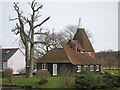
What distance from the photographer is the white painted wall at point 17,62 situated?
47987 millimetres

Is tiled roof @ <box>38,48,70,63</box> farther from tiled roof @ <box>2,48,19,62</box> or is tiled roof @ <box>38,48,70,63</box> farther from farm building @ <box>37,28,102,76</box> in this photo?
tiled roof @ <box>2,48,19,62</box>

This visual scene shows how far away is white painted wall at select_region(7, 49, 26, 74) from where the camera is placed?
4799 centimetres

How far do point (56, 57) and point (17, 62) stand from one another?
614 inches

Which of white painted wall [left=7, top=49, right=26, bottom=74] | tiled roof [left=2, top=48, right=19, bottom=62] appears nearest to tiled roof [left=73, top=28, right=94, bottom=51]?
white painted wall [left=7, top=49, right=26, bottom=74]

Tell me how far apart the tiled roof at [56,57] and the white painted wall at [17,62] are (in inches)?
515

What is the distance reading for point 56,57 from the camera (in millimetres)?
36531

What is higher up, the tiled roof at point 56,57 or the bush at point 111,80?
the tiled roof at point 56,57

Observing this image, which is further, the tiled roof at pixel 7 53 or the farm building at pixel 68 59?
the tiled roof at pixel 7 53

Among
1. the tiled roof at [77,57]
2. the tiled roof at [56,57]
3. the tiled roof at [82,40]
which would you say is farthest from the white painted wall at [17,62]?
the tiled roof at [77,57]

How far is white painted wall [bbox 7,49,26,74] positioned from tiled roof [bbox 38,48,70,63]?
1307 cm

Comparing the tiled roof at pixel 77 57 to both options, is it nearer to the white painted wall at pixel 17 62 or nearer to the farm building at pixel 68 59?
the farm building at pixel 68 59

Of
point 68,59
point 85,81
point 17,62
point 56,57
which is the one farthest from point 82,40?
point 85,81

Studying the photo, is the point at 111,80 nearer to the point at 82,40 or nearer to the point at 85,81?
the point at 85,81

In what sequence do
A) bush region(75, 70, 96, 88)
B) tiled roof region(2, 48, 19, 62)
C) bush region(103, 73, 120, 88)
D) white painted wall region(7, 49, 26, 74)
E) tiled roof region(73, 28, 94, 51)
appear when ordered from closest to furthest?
bush region(75, 70, 96, 88) < bush region(103, 73, 120, 88) < tiled roof region(73, 28, 94, 51) < white painted wall region(7, 49, 26, 74) < tiled roof region(2, 48, 19, 62)
